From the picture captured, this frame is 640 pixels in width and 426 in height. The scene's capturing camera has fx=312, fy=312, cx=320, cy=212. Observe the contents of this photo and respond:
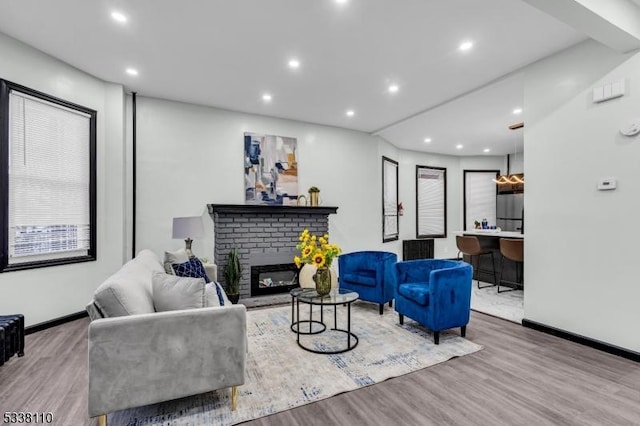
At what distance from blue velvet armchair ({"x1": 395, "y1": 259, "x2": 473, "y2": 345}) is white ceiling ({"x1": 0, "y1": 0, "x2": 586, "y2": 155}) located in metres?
2.30

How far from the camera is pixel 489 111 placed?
5.03 metres

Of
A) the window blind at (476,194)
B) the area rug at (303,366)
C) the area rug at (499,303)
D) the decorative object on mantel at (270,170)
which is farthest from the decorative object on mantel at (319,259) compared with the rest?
the window blind at (476,194)

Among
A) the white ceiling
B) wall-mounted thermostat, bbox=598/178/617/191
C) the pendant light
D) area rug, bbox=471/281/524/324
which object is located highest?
the white ceiling

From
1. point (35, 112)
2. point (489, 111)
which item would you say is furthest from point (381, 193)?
point (35, 112)

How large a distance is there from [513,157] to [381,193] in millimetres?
4335

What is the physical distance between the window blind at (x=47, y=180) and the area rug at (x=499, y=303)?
5.30 m

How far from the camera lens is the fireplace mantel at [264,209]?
4680 mm

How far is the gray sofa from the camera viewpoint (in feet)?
5.82

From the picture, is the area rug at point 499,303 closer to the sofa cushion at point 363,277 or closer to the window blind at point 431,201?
the sofa cushion at point 363,277

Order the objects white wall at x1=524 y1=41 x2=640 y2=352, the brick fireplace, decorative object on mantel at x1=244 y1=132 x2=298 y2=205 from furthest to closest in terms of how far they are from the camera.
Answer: decorative object on mantel at x1=244 y1=132 x2=298 y2=205
the brick fireplace
white wall at x1=524 y1=41 x2=640 y2=352

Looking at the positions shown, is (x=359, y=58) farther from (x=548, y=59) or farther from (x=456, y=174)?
(x=456, y=174)

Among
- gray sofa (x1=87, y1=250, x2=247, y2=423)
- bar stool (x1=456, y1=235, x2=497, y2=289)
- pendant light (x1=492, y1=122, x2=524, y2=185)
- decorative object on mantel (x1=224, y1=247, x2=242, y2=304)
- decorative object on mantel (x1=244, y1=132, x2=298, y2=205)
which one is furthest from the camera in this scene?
bar stool (x1=456, y1=235, x2=497, y2=289)

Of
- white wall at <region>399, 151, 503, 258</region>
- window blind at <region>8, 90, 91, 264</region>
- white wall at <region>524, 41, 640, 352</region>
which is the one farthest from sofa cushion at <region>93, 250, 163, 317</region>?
white wall at <region>399, 151, 503, 258</region>

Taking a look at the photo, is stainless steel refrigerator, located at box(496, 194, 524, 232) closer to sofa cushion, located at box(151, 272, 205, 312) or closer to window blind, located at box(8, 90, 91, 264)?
sofa cushion, located at box(151, 272, 205, 312)
